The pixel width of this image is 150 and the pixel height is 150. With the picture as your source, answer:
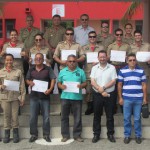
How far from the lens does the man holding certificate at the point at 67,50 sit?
7.99 metres

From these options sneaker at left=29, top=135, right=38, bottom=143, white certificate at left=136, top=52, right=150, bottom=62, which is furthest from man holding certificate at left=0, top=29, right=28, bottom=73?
white certificate at left=136, top=52, right=150, bottom=62

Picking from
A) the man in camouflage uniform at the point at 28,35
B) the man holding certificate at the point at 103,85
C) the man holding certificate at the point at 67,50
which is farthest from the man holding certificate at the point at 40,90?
the man in camouflage uniform at the point at 28,35

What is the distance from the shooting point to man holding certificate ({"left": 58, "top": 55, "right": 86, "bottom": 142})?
289 inches

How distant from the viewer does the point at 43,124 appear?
298 inches

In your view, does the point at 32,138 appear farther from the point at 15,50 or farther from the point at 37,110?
the point at 15,50

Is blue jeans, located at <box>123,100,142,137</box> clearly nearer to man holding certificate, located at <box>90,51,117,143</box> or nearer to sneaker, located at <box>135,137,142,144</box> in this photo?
sneaker, located at <box>135,137,142,144</box>

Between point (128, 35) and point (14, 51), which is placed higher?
point (128, 35)

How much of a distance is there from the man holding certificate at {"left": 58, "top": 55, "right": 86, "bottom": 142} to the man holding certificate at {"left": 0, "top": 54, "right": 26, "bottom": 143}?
84cm

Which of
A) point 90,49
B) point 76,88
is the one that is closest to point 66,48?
point 90,49

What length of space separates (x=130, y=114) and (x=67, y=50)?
77.2 inches

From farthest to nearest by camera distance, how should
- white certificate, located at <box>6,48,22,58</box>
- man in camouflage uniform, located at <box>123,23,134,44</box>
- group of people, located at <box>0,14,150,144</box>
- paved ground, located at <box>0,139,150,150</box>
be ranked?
1. man in camouflage uniform, located at <box>123,23,134,44</box>
2. white certificate, located at <box>6,48,22,58</box>
3. group of people, located at <box>0,14,150,144</box>
4. paved ground, located at <box>0,139,150,150</box>

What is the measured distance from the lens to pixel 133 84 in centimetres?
724

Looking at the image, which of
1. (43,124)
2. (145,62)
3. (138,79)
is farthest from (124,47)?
(43,124)

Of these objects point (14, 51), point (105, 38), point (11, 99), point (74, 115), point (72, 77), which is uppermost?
point (105, 38)
